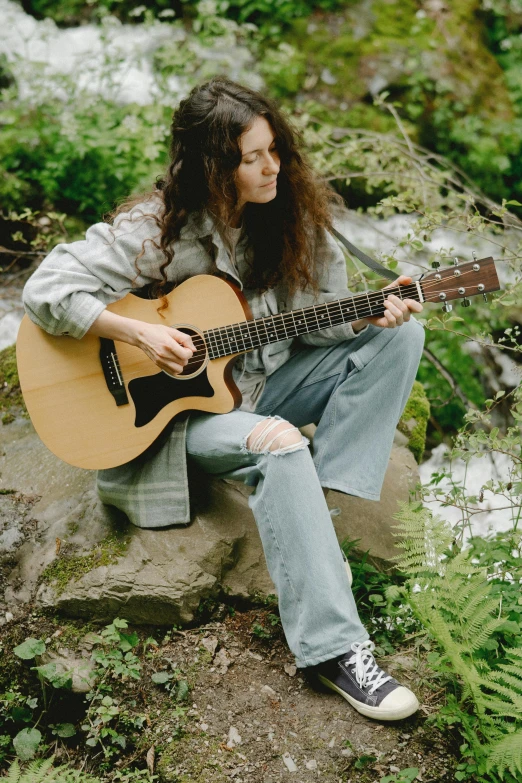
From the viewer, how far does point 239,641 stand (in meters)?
2.57

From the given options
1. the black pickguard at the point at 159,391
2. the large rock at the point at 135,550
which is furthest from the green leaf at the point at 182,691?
the black pickguard at the point at 159,391

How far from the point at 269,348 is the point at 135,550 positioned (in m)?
0.85

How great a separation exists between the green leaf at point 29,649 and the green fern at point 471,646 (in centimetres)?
119

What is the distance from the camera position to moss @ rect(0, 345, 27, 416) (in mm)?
3330

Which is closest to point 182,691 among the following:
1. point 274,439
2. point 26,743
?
point 26,743

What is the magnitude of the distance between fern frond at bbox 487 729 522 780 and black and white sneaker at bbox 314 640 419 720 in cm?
29

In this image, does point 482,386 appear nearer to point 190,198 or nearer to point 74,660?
point 190,198

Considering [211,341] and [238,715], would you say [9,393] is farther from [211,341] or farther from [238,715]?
[238,715]

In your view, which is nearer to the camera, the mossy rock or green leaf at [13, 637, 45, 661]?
green leaf at [13, 637, 45, 661]

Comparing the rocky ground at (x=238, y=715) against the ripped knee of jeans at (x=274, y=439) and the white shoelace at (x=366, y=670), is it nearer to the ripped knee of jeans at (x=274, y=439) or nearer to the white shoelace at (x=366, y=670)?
the white shoelace at (x=366, y=670)

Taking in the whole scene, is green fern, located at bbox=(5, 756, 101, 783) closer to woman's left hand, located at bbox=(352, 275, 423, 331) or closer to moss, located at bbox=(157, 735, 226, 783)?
moss, located at bbox=(157, 735, 226, 783)

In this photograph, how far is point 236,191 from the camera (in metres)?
2.46

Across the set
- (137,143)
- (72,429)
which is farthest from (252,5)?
(72,429)

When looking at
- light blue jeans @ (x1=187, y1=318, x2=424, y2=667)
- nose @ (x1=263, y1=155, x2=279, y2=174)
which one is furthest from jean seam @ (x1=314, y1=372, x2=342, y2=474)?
nose @ (x1=263, y1=155, x2=279, y2=174)
